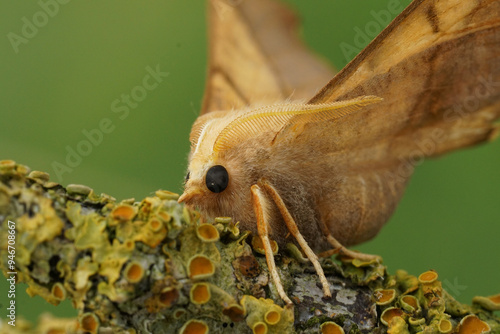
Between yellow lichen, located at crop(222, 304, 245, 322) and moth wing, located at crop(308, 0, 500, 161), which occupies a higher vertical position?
moth wing, located at crop(308, 0, 500, 161)

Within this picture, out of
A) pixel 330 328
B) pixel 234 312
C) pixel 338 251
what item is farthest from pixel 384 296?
pixel 234 312

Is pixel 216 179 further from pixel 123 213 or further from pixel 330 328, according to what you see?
pixel 330 328

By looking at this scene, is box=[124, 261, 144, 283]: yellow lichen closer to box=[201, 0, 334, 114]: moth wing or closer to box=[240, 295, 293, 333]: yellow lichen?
box=[240, 295, 293, 333]: yellow lichen

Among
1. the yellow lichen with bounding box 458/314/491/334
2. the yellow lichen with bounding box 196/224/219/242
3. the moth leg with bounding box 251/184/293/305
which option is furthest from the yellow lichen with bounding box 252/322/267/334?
the yellow lichen with bounding box 458/314/491/334

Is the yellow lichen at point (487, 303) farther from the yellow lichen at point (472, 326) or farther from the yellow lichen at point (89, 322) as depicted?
the yellow lichen at point (89, 322)

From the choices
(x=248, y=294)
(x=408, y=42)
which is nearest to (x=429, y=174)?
(x=408, y=42)

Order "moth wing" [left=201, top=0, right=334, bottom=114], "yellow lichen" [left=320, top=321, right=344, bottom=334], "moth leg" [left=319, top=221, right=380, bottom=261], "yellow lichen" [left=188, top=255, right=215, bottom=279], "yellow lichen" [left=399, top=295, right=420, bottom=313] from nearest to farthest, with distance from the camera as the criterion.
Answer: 1. "yellow lichen" [left=188, top=255, right=215, bottom=279]
2. "yellow lichen" [left=320, top=321, right=344, bottom=334]
3. "yellow lichen" [left=399, top=295, right=420, bottom=313]
4. "moth leg" [left=319, top=221, right=380, bottom=261]
5. "moth wing" [left=201, top=0, right=334, bottom=114]

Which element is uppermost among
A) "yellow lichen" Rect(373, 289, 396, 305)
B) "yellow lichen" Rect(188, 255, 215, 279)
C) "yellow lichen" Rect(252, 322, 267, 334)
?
"yellow lichen" Rect(188, 255, 215, 279)
